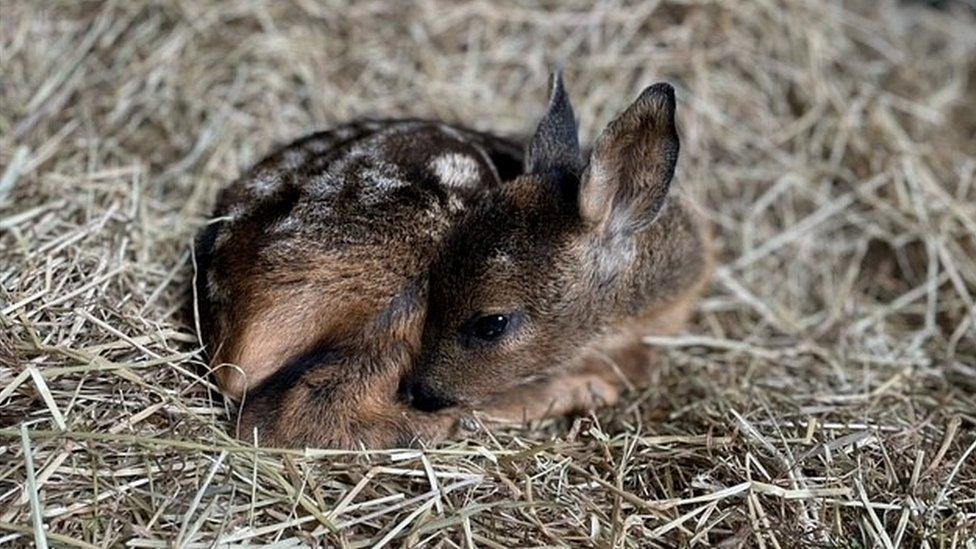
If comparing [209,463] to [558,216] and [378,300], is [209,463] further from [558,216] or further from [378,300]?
[558,216]

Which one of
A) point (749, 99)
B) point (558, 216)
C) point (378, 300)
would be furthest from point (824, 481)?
point (749, 99)

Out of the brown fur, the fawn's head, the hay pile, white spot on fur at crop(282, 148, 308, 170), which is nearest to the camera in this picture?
the hay pile

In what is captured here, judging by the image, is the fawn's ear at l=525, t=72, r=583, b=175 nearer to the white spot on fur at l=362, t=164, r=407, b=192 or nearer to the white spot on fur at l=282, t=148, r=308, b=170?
the white spot on fur at l=362, t=164, r=407, b=192

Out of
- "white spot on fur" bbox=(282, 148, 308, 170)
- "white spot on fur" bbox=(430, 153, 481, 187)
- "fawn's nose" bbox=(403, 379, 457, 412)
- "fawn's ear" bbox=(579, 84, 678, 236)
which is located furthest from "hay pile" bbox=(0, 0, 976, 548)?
"white spot on fur" bbox=(430, 153, 481, 187)

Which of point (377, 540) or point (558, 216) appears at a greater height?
point (558, 216)

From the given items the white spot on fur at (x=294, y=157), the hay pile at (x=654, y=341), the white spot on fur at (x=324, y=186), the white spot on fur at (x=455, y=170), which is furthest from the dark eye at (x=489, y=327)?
the white spot on fur at (x=294, y=157)

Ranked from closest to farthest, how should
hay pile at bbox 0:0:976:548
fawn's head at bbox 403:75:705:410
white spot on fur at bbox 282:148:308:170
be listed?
hay pile at bbox 0:0:976:548 → fawn's head at bbox 403:75:705:410 → white spot on fur at bbox 282:148:308:170
